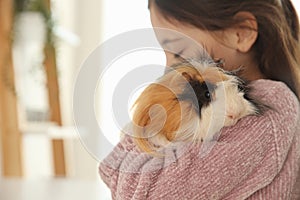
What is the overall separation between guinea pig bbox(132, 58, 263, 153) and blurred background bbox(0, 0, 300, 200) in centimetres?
12

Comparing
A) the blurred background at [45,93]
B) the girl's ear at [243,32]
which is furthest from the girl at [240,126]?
the blurred background at [45,93]

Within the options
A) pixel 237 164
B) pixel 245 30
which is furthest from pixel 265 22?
pixel 237 164

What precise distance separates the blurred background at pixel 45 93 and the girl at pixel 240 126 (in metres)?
0.11

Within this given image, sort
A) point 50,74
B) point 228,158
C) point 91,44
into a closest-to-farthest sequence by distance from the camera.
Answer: point 228,158, point 91,44, point 50,74

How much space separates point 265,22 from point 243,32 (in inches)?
0.9

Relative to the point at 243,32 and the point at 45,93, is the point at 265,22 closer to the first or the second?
the point at 243,32

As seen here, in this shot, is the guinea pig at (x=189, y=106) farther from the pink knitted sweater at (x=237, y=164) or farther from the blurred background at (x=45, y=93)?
the blurred background at (x=45, y=93)

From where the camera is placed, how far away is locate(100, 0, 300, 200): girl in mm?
534

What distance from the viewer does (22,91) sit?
95 cm

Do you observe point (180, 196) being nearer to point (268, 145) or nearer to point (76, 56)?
point (268, 145)

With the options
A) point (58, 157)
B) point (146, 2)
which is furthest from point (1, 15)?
point (146, 2)

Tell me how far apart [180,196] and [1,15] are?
1.68 feet

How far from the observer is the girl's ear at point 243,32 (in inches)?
21.7

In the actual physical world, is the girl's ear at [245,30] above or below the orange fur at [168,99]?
above
